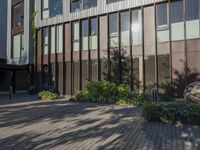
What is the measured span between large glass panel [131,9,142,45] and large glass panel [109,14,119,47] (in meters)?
1.32

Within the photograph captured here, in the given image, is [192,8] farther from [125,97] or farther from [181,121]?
[181,121]

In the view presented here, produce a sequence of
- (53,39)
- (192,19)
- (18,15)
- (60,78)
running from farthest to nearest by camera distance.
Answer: (18,15) < (53,39) < (60,78) < (192,19)

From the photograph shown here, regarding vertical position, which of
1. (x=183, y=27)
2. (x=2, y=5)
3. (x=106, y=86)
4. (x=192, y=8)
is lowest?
(x=106, y=86)

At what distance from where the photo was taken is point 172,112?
30.8 ft

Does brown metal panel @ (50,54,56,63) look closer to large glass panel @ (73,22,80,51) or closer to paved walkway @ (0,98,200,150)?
large glass panel @ (73,22,80,51)

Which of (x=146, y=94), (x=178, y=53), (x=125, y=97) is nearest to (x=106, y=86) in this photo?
(x=125, y=97)

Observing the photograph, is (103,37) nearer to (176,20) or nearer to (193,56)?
(176,20)

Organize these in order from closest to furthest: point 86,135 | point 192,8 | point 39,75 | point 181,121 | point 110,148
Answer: point 110,148
point 86,135
point 181,121
point 192,8
point 39,75

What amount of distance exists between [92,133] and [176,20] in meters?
10.2

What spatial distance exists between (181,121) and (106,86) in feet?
24.5

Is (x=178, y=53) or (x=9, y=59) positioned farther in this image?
(x=9, y=59)

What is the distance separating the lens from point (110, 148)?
663cm

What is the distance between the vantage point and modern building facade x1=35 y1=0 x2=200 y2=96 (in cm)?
1517

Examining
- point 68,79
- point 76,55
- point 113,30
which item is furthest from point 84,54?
point 113,30
